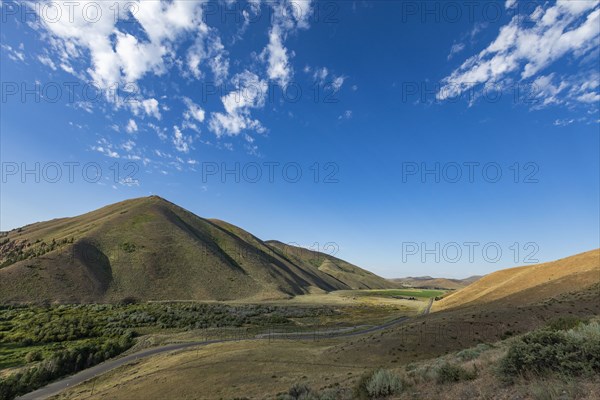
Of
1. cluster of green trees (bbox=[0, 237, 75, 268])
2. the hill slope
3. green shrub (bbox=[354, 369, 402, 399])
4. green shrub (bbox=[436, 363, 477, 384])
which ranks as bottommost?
green shrub (bbox=[354, 369, 402, 399])

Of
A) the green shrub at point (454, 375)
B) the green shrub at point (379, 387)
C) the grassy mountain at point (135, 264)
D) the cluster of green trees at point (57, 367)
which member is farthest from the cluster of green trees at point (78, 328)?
the green shrub at point (454, 375)

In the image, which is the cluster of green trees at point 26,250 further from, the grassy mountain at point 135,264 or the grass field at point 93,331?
the grass field at point 93,331

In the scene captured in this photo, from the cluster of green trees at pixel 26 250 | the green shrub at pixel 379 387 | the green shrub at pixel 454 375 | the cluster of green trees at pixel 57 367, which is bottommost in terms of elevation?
the cluster of green trees at pixel 57 367

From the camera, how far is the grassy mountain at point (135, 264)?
303ft

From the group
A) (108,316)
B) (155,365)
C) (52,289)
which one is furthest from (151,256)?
(155,365)

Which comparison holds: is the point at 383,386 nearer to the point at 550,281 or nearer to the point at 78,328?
the point at 550,281

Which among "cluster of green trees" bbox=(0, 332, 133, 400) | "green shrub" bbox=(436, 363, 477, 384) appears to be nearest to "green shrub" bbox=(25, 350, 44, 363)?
"cluster of green trees" bbox=(0, 332, 133, 400)

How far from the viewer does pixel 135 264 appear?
374 feet

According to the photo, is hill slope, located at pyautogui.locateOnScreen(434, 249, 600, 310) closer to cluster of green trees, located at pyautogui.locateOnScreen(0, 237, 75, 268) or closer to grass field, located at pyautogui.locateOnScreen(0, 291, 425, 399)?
grass field, located at pyautogui.locateOnScreen(0, 291, 425, 399)

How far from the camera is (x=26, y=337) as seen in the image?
5022cm

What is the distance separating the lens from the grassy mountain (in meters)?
92.3

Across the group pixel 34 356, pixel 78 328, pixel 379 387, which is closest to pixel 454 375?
pixel 379 387

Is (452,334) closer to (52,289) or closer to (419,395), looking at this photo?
(419,395)

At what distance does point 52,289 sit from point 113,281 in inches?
675
